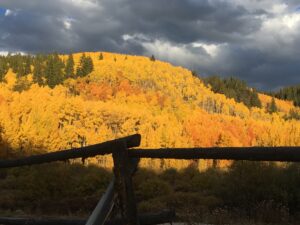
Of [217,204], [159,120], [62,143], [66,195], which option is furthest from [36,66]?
[217,204]

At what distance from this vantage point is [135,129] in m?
137

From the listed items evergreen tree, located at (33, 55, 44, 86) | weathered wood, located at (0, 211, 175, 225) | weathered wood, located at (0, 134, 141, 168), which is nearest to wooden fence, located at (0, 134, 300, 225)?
weathered wood, located at (0, 134, 141, 168)

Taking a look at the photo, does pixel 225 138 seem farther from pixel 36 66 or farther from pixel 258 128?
pixel 36 66

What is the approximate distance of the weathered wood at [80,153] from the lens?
3.68 meters

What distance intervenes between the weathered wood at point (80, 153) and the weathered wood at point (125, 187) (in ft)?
0.24

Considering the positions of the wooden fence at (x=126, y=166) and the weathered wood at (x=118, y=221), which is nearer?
the wooden fence at (x=126, y=166)

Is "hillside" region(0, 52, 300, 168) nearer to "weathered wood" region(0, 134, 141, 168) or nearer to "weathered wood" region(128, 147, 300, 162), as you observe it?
"weathered wood" region(0, 134, 141, 168)

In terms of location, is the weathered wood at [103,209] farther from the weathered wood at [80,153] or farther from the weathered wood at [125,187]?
the weathered wood at [80,153]

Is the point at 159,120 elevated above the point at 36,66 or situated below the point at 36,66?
below

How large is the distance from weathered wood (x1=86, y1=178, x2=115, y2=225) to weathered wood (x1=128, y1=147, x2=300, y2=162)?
Answer: 0.34 metres

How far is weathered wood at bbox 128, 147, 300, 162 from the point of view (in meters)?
2.79

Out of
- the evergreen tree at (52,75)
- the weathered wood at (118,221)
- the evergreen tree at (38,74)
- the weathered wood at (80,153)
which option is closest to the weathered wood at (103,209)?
the weathered wood at (118,221)

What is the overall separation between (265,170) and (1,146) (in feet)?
183

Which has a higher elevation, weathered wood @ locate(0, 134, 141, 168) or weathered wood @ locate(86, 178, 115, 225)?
weathered wood @ locate(0, 134, 141, 168)
